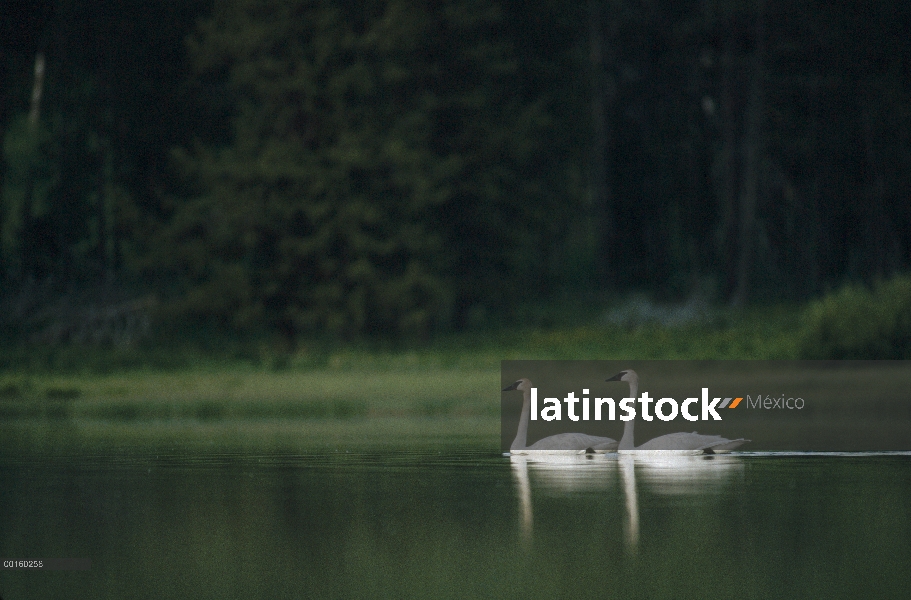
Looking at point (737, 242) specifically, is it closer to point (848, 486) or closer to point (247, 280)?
point (247, 280)

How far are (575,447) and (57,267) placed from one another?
30.0m

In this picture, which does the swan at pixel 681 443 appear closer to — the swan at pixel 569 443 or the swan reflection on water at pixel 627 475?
the swan reflection on water at pixel 627 475

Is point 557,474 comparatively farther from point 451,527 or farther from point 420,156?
point 420,156

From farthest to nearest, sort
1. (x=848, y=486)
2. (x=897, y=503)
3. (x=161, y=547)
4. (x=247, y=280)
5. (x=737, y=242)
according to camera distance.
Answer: (x=737, y=242) < (x=247, y=280) < (x=848, y=486) < (x=897, y=503) < (x=161, y=547)

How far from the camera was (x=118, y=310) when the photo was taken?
40188 millimetres

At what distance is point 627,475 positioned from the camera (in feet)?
53.8

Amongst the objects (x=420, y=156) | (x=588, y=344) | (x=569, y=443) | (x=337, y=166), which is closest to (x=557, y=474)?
(x=569, y=443)

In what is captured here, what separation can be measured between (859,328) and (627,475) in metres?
14.2

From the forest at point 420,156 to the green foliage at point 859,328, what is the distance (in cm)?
82

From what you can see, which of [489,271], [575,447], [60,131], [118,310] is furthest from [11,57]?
[575,447]

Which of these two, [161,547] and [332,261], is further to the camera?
[332,261]

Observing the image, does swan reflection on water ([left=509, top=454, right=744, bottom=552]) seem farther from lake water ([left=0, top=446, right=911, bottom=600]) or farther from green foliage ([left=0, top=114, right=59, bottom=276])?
green foliage ([left=0, top=114, right=59, bottom=276])

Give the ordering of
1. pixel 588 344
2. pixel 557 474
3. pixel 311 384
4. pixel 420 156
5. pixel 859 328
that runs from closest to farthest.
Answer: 1. pixel 557 474
2. pixel 311 384
3. pixel 859 328
4. pixel 588 344
5. pixel 420 156

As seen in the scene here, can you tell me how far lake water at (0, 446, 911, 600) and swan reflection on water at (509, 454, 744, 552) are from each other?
0.18ft
